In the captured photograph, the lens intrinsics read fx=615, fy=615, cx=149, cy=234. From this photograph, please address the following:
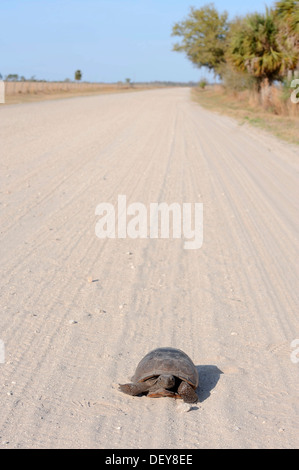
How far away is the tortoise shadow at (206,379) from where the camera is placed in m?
4.47

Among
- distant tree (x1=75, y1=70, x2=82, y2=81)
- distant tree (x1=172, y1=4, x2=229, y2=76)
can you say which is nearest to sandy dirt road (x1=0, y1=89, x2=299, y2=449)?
distant tree (x1=172, y1=4, x2=229, y2=76)

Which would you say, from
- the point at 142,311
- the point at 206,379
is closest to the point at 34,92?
the point at 142,311

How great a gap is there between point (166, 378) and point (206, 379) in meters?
0.51

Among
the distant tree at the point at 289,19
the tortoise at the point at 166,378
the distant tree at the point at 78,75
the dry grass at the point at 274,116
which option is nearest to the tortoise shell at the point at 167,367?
the tortoise at the point at 166,378

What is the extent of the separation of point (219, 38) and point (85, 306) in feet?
215

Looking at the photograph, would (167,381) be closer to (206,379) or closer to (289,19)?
(206,379)

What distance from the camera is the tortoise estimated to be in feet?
14.0

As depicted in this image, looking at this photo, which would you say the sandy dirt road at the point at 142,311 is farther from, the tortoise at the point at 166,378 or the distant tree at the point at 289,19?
the distant tree at the point at 289,19

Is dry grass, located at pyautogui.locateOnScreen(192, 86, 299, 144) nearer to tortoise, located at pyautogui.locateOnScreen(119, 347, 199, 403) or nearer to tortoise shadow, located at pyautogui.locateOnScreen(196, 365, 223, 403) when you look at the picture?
tortoise shadow, located at pyautogui.locateOnScreen(196, 365, 223, 403)

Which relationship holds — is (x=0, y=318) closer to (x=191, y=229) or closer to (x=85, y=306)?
(x=85, y=306)

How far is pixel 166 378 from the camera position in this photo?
13.9 ft

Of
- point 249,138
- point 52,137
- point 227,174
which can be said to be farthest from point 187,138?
point 227,174

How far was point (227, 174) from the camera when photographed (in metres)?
13.3
